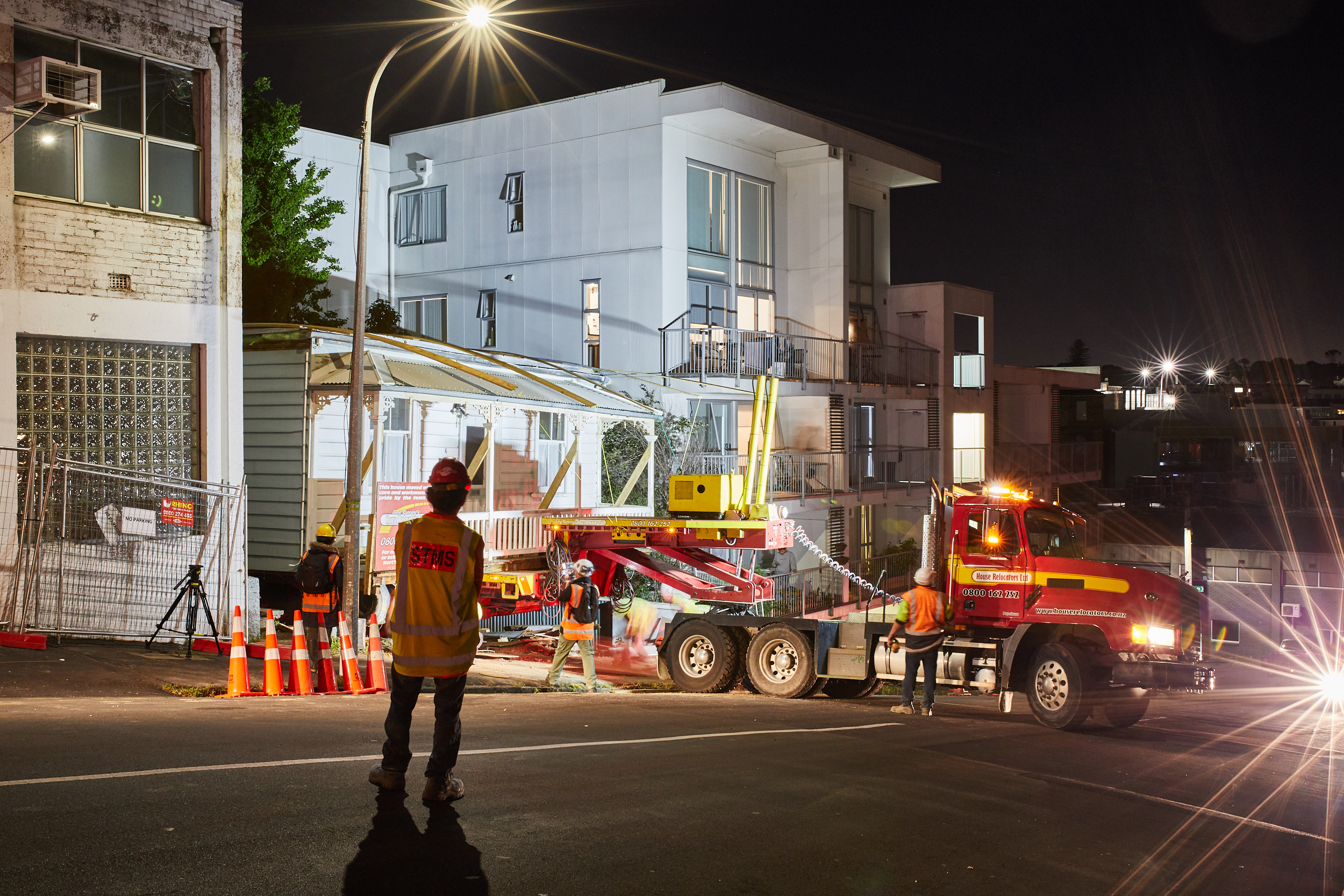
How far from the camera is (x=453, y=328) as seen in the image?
3144 centimetres

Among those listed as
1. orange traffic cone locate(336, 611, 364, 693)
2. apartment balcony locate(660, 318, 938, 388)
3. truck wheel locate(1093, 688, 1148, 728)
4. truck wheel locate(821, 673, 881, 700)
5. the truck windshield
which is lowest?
truck wheel locate(821, 673, 881, 700)

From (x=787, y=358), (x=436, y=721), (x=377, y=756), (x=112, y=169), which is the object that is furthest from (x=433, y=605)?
(x=787, y=358)

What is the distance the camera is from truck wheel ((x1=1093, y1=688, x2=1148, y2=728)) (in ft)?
39.0

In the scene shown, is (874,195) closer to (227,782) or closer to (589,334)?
(589,334)

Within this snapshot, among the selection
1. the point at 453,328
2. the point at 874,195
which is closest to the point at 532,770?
the point at 453,328

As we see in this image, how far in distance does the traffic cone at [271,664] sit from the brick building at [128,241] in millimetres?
5227

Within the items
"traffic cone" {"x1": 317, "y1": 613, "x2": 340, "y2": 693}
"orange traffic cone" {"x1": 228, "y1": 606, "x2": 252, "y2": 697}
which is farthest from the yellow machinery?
"orange traffic cone" {"x1": 228, "y1": 606, "x2": 252, "y2": 697}

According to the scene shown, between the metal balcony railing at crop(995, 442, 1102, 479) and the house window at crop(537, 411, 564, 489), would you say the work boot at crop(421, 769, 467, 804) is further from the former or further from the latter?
the metal balcony railing at crop(995, 442, 1102, 479)

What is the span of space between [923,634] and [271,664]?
273 inches

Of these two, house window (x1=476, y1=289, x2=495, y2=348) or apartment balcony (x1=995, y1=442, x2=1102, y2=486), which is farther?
apartment balcony (x1=995, y1=442, x2=1102, y2=486)

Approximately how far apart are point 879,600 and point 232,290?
50.0ft

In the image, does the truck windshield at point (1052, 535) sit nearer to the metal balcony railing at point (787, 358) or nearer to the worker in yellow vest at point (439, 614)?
the worker in yellow vest at point (439, 614)

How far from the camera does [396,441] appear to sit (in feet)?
70.9

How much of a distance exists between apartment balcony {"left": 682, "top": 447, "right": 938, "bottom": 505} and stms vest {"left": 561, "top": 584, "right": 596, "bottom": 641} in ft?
35.8
